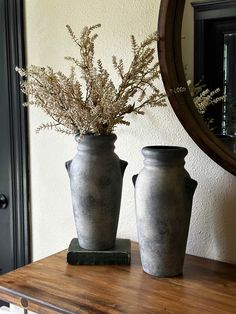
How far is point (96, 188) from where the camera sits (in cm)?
120

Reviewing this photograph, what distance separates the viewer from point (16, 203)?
5.65ft

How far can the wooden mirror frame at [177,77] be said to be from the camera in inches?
48.5

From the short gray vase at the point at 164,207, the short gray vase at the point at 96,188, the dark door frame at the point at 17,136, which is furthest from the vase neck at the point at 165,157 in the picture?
the dark door frame at the point at 17,136

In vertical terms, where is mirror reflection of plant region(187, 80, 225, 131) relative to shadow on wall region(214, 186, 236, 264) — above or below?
above

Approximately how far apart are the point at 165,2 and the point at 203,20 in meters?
0.12

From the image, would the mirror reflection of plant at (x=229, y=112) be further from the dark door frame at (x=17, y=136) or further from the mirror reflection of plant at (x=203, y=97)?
the dark door frame at (x=17, y=136)

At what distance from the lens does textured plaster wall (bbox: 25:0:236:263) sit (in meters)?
1.28

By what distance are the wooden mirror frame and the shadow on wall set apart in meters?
0.11

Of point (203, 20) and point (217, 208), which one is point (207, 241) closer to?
point (217, 208)

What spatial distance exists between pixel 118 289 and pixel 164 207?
0.74ft

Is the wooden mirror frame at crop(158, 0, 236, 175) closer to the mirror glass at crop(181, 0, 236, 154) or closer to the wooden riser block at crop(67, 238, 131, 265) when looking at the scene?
the mirror glass at crop(181, 0, 236, 154)

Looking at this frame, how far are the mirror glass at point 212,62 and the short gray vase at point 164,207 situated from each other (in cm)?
17

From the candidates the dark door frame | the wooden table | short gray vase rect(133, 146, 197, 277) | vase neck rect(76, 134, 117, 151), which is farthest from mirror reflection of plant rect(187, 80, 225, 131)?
the dark door frame

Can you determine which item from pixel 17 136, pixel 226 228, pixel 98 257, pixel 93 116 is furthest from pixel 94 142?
pixel 17 136
